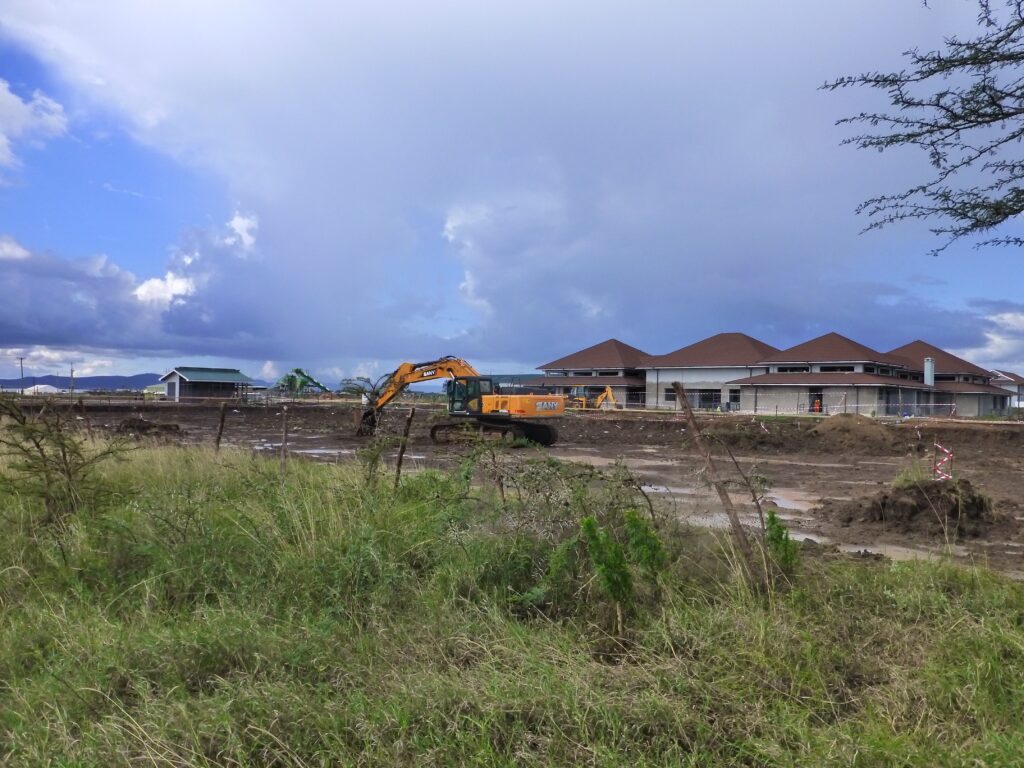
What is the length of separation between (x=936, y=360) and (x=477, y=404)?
50.4 metres

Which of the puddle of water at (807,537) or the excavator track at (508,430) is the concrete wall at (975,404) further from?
the puddle of water at (807,537)

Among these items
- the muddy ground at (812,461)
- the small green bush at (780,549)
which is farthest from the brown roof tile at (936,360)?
the small green bush at (780,549)

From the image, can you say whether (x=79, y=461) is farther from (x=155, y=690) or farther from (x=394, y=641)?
(x=394, y=641)

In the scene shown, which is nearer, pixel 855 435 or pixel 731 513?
pixel 731 513

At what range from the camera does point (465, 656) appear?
15.0ft

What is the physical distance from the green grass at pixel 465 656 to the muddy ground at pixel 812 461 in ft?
5.18

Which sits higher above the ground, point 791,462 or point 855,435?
point 855,435

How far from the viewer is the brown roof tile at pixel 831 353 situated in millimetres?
52438

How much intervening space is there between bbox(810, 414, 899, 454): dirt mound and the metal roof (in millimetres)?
63620

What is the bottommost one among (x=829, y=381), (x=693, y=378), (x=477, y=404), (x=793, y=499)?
(x=793, y=499)

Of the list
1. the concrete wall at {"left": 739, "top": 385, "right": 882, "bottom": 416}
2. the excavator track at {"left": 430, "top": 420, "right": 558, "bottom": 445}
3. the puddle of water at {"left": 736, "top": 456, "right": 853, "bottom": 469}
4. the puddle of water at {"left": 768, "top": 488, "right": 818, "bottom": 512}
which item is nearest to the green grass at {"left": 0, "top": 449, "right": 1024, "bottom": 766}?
the puddle of water at {"left": 768, "top": 488, "right": 818, "bottom": 512}

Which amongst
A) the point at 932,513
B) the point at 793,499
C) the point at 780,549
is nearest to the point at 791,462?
the point at 793,499

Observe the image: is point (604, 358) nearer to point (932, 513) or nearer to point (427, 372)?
point (427, 372)

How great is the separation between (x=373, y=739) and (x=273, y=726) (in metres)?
0.59
